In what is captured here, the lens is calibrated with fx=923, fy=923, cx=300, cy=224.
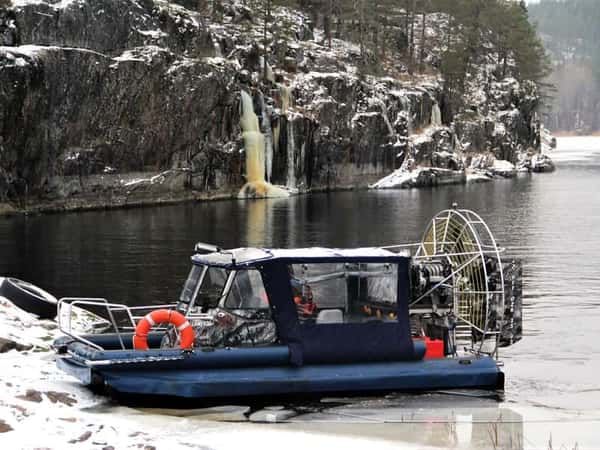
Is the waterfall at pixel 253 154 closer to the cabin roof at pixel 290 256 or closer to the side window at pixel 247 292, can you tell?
the cabin roof at pixel 290 256

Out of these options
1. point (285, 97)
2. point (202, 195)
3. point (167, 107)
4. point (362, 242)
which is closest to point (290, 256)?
point (362, 242)

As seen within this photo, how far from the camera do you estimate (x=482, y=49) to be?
13775 centimetres

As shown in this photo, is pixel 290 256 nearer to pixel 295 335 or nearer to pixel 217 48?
pixel 295 335

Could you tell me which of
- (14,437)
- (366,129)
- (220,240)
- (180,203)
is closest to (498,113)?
(366,129)

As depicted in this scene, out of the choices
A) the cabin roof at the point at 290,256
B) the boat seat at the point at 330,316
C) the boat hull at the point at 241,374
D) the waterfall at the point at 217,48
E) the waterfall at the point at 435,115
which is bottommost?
the boat hull at the point at 241,374

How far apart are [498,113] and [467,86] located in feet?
19.5

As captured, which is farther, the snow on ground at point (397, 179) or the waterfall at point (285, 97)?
the snow on ground at point (397, 179)

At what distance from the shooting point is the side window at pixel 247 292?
1711cm

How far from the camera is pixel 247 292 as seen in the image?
56.4ft

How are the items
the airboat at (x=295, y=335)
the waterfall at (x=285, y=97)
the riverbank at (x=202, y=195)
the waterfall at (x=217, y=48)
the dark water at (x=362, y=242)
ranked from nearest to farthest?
the airboat at (x=295, y=335), the dark water at (x=362, y=242), the riverbank at (x=202, y=195), the waterfall at (x=217, y=48), the waterfall at (x=285, y=97)

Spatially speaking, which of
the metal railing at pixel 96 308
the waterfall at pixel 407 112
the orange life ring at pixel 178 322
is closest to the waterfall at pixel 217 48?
the waterfall at pixel 407 112

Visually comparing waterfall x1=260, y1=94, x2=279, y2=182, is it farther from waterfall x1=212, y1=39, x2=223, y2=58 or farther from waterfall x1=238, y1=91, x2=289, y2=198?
waterfall x1=212, y1=39, x2=223, y2=58

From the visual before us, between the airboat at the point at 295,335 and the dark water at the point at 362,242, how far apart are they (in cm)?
213

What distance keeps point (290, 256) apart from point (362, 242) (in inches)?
1187
